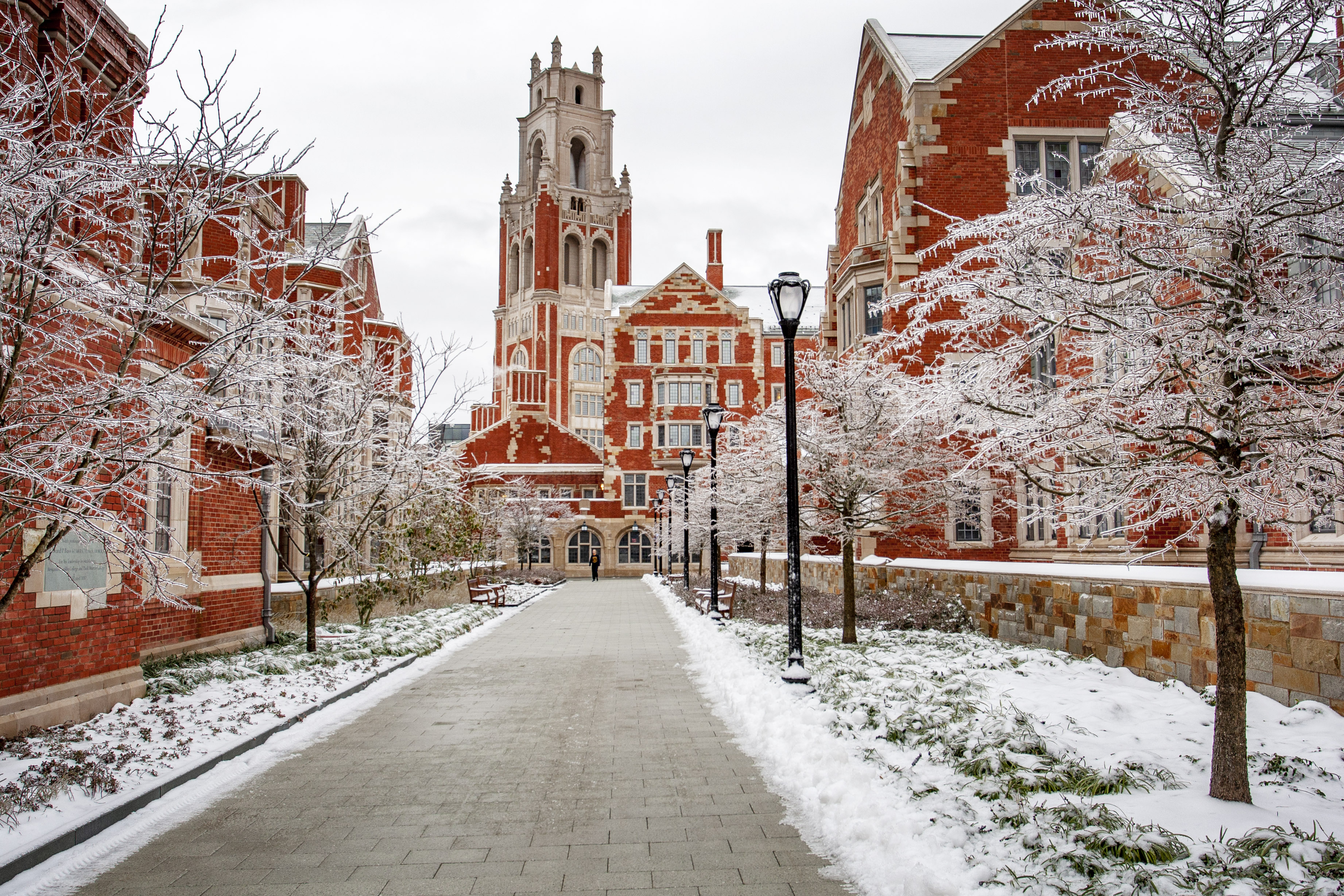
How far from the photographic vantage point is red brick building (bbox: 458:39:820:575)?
182 ft

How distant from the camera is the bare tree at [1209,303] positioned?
16.0 feet

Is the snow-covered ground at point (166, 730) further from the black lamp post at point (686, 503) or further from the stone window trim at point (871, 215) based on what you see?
the stone window trim at point (871, 215)

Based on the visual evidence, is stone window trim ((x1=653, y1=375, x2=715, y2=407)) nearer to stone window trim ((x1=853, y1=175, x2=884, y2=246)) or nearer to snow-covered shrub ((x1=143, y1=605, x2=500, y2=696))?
stone window trim ((x1=853, y1=175, x2=884, y2=246))

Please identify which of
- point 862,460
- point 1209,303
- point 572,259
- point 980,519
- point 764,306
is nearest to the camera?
point 1209,303

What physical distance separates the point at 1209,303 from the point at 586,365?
86.0 m

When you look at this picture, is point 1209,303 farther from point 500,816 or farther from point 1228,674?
point 500,816

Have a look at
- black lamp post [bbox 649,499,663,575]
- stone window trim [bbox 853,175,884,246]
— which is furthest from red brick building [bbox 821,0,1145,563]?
black lamp post [bbox 649,499,663,575]

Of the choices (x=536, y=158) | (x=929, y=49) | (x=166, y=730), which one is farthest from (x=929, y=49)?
(x=536, y=158)

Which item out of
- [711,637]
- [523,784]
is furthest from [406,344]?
[523,784]

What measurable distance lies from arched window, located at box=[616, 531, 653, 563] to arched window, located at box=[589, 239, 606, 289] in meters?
44.0

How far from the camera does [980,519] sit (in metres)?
16.4

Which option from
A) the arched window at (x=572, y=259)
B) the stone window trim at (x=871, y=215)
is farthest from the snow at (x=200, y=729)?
the arched window at (x=572, y=259)

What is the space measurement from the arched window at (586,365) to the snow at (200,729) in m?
75.3

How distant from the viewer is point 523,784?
267 inches
